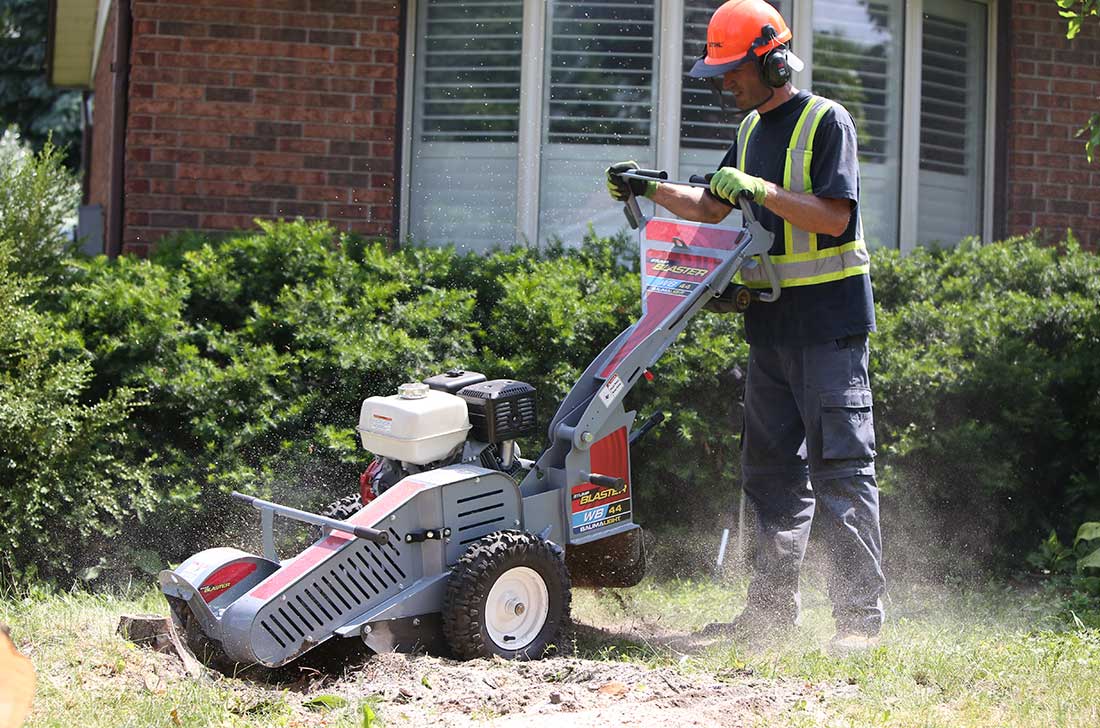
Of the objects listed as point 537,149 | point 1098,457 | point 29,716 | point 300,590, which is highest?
point 537,149

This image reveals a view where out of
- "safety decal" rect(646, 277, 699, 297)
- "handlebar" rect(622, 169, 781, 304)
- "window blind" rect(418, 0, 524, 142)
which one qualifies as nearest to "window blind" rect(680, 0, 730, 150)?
"window blind" rect(418, 0, 524, 142)

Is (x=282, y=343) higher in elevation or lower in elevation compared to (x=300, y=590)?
higher

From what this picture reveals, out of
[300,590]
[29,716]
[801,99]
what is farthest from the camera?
[801,99]

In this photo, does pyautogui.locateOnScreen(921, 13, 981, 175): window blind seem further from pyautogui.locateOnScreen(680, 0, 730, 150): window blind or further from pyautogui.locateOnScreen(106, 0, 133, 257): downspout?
pyautogui.locateOnScreen(106, 0, 133, 257): downspout

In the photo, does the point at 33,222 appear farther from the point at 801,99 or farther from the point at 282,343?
the point at 801,99

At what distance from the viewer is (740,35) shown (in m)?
4.44

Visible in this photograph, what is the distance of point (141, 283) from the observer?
19.9ft

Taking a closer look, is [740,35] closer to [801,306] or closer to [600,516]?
[801,306]

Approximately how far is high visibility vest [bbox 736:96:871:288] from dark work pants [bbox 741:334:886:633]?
0.25m

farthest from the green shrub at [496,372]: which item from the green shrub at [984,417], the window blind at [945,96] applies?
the window blind at [945,96]

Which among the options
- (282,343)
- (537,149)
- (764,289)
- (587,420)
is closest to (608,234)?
(537,149)

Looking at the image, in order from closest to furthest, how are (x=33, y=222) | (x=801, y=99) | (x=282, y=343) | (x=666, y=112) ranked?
1. (x=801, y=99)
2. (x=282, y=343)
3. (x=33, y=222)
4. (x=666, y=112)

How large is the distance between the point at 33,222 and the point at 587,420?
3.71 m

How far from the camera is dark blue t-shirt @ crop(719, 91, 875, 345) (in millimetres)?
4387
